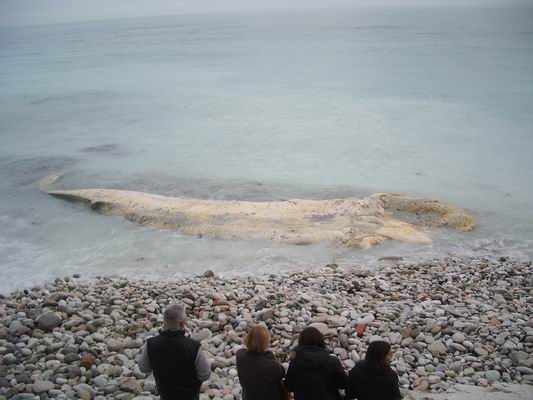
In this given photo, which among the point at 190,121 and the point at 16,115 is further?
the point at 16,115

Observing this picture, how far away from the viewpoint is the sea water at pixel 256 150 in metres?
11.6

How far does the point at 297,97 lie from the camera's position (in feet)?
105

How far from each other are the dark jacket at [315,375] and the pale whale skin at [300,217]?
7047mm

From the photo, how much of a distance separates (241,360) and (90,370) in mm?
2954

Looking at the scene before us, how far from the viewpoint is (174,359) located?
4.42 m

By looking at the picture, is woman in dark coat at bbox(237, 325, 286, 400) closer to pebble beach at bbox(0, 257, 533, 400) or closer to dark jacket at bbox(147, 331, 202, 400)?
dark jacket at bbox(147, 331, 202, 400)

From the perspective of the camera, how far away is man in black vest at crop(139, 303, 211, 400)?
440cm

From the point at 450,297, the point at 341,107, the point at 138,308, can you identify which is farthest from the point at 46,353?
the point at 341,107

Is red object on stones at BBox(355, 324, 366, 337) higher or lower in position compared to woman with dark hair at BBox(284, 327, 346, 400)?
lower

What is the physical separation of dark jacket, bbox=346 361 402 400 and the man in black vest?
1.46m

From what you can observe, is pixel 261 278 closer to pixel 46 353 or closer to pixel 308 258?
pixel 308 258

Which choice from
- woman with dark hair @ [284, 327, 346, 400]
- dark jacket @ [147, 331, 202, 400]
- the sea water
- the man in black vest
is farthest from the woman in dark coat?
the sea water

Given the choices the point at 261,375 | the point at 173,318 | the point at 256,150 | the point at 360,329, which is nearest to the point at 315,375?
the point at 261,375

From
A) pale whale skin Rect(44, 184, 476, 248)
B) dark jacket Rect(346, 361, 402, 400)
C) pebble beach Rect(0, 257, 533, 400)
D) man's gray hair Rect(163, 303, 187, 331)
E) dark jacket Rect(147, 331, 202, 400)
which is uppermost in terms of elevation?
man's gray hair Rect(163, 303, 187, 331)
